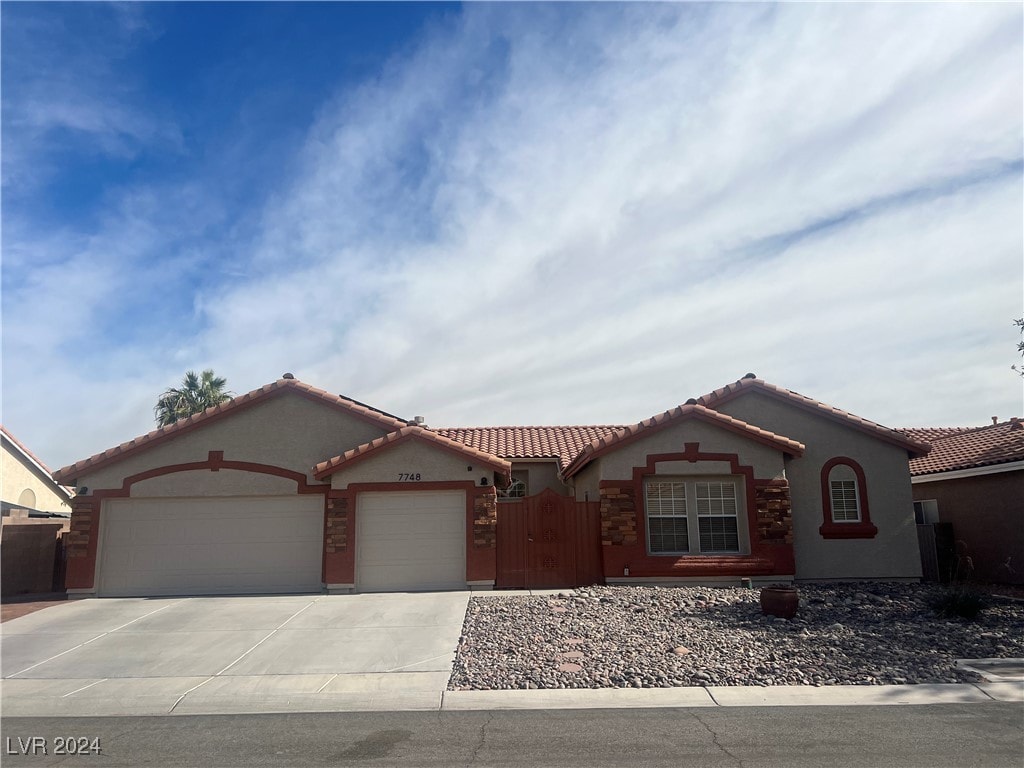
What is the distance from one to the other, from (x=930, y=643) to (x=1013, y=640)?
Result: 129 cm

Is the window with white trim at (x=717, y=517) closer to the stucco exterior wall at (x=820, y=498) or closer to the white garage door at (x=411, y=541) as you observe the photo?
the stucco exterior wall at (x=820, y=498)

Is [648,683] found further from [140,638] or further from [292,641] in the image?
[140,638]

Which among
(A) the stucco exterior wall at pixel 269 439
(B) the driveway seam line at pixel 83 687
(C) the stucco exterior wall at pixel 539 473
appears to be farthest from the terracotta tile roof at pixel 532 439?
(B) the driveway seam line at pixel 83 687

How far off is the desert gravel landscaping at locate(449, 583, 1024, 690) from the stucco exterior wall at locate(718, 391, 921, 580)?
2.45 metres

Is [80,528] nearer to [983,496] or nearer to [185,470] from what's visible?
[185,470]

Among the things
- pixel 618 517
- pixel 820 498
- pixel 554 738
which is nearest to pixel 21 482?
pixel 618 517

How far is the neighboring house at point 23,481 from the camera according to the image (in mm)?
25750

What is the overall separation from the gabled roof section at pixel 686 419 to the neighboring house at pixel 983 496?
5.81 metres

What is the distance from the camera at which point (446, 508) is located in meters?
17.7

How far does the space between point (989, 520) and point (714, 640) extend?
12430 mm

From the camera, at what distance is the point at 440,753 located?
7418 mm

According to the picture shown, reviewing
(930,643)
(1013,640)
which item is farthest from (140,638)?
(1013,640)

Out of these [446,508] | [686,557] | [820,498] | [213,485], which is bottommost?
[686,557]

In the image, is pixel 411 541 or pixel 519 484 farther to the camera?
pixel 519 484
